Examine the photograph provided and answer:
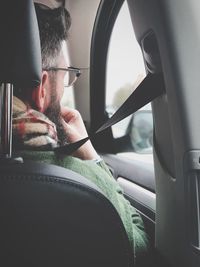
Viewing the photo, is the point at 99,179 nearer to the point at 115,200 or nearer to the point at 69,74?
the point at 115,200

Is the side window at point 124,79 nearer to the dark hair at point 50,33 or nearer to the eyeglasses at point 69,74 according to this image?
the eyeglasses at point 69,74

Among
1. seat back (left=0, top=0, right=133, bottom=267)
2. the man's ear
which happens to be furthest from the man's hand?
seat back (left=0, top=0, right=133, bottom=267)

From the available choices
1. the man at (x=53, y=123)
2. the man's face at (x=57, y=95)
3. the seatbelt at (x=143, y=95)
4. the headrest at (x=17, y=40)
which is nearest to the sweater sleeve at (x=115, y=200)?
the man at (x=53, y=123)

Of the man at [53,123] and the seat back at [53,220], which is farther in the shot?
the man at [53,123]

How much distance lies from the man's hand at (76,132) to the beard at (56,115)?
0.09 ft

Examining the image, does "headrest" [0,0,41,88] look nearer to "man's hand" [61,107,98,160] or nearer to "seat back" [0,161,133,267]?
"seat back" [0,161,133,267]

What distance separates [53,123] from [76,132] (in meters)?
0.24

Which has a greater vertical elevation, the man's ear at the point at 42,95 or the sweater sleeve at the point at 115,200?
the man's ear at the point at 42,95

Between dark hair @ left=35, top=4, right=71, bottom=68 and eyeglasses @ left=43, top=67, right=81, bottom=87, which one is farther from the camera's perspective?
eyeglasses @ left=43, top=67, right=81, bottom=87

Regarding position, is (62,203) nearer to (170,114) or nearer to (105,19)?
(170,114)

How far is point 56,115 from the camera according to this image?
4.15ft

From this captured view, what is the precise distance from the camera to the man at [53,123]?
40.4 inches

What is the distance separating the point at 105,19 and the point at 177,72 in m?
0.85

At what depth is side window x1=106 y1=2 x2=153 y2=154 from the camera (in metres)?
1.62
